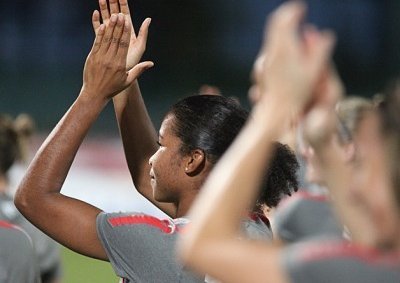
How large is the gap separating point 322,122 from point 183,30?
512 inches

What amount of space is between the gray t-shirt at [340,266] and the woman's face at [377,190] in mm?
35

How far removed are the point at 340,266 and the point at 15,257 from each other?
1658 mm

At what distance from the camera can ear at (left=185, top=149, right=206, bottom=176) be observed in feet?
9.68

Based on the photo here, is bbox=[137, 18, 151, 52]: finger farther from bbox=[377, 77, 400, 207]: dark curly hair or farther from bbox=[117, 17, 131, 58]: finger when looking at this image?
bbox=[377, 77, 400, 207]: dark curly hair

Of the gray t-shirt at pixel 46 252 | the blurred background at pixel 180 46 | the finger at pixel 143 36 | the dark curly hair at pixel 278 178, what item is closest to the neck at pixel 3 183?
the gray t-shirt at pixel 46 252

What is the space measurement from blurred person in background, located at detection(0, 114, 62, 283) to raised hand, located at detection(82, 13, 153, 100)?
134 centimetres

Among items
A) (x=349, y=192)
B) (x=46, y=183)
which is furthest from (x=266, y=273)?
(x=46, y=183)

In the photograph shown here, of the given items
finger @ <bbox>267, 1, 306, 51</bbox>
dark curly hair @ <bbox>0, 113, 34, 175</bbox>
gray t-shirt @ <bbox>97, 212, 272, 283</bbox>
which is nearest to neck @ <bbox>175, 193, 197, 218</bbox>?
gray t-shirt @ <bbox>97, 212, 272, 283</bbox>

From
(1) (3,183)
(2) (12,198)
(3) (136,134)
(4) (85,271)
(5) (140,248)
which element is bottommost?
(4) (85,271)

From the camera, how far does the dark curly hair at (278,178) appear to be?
3.10 metres

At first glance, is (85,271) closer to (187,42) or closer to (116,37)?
(187,42)

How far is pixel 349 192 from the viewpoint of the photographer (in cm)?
187

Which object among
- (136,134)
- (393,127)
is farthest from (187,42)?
(393,127)

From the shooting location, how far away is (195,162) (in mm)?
2951
